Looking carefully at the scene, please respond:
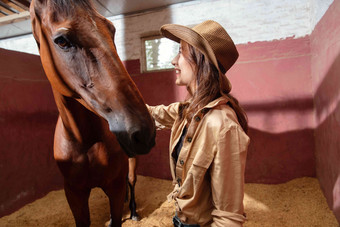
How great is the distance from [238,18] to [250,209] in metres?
2.31

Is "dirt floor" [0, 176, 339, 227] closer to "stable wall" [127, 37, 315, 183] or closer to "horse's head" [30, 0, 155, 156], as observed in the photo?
"stable wall" [127, 37, 315, 183]

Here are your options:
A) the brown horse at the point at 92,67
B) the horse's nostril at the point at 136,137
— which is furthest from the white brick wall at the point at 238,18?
the horse's nostril at the point at 136,137

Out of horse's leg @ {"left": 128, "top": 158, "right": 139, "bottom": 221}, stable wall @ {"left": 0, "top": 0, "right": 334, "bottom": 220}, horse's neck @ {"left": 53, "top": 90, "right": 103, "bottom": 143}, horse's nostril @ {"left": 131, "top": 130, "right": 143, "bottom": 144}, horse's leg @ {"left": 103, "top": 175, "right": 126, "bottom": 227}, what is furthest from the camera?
stable wall @ {"left": 0, "top": 0, "right": 334, "bottom": 220}

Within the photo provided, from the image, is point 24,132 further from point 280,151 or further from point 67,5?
point 280,151

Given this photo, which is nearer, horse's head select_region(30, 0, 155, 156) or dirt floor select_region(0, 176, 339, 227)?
horse's head select_region(30, 0, 155, 156)

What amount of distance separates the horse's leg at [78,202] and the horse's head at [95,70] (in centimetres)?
78

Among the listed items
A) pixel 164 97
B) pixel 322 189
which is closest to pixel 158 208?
pixel 164 97

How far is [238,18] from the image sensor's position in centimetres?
257

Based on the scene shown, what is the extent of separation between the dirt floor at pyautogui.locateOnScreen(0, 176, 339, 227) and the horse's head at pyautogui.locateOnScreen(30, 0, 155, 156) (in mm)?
1589

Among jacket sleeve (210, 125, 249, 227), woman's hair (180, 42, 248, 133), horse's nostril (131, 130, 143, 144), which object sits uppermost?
woman's hair (180, 42, 248, 133)

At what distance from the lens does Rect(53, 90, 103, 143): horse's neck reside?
3.54 ft

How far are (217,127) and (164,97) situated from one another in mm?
2118

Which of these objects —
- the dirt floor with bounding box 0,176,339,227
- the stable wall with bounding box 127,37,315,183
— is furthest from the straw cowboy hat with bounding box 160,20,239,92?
the stable wall with bounding box 127,37,315,183

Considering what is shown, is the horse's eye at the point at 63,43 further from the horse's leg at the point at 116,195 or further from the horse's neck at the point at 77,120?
the horse's leg at the point at 116,195
